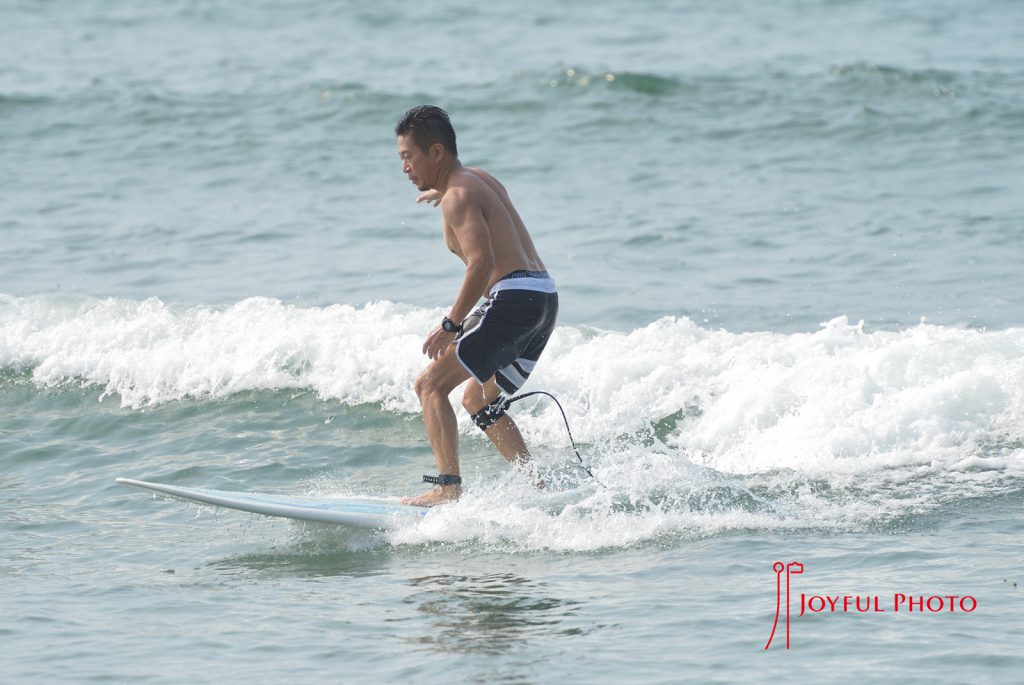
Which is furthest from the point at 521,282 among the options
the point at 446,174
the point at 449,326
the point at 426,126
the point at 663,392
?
the point at 663,392

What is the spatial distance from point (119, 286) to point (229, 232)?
2.13 m

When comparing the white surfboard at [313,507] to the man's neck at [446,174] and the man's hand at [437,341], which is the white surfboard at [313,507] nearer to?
the man's hand at [437,341]

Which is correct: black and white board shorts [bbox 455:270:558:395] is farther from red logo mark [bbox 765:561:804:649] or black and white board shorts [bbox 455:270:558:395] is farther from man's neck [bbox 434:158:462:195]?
red logo mark [bbox 765:561:804:649]

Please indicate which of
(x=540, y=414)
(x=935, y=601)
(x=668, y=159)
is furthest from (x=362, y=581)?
(x=668, y=159)

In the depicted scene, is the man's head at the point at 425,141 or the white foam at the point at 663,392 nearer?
the man's head at the point at 425,141

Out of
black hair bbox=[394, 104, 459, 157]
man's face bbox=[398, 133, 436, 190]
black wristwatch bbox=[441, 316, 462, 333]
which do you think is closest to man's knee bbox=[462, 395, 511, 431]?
black wristwatch bbox=[441, 316, 462, 333]

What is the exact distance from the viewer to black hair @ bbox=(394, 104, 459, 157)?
248 inches

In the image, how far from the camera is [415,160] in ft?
20.9

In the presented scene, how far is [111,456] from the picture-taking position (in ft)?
29.0

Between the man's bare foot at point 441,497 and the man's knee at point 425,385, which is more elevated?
the man's knee at point 425,385

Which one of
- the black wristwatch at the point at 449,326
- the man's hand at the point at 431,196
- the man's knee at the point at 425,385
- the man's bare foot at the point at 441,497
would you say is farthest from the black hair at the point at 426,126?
the man's bare foot at the point at 441,497

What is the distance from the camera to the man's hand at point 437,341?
621 centimetres

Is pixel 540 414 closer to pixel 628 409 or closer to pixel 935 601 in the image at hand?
A: pixel 628 409

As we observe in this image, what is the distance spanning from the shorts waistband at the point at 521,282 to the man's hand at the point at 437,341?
1.09 feet
